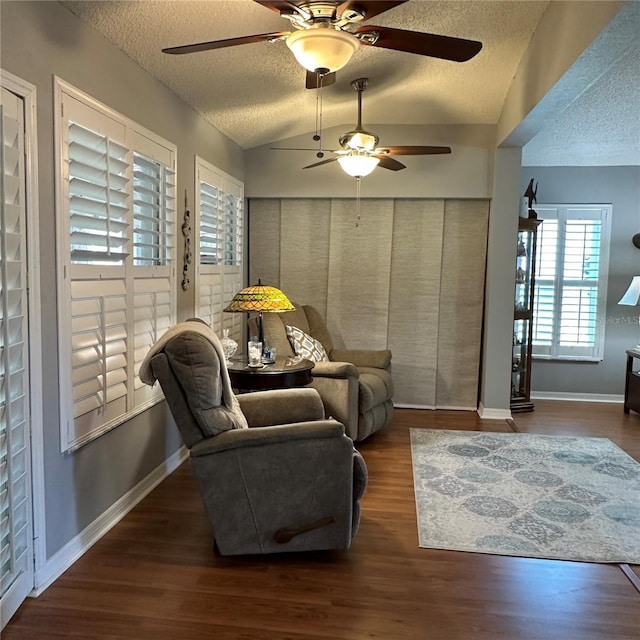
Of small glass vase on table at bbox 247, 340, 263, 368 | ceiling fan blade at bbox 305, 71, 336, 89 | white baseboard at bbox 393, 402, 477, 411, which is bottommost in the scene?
white baseboard at bbox 393, 402, 477, 411

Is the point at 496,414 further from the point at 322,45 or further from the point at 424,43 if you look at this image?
the point at 322,45

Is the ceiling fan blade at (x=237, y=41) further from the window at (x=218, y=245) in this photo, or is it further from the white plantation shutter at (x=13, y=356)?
the window at (x=218, y=245)

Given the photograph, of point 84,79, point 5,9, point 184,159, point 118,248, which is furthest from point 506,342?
point 5,9

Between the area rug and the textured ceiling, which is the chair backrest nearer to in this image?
the area rug

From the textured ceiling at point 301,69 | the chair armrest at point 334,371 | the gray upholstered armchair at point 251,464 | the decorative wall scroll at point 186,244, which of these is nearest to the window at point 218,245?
the decorative wall scroll at point 186,244

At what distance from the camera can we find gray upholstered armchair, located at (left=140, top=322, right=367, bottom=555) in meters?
2.37

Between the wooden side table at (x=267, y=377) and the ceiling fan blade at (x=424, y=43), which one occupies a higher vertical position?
the ceiling fan blade at (x=424, y=43)

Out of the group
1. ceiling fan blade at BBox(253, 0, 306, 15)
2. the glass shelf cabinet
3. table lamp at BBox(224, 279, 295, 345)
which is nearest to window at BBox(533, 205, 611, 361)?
the glass shelf cabinet

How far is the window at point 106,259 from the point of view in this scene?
7.80 feet

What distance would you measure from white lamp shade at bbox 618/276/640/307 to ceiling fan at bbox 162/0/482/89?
13.4 feet

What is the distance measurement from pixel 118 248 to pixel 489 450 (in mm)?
2947

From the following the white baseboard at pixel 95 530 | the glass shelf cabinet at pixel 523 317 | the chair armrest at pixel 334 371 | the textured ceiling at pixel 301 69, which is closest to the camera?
the white baseboard at pixel 95 530

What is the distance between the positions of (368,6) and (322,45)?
0.19 m

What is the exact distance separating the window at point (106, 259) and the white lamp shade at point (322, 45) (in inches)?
42.2
